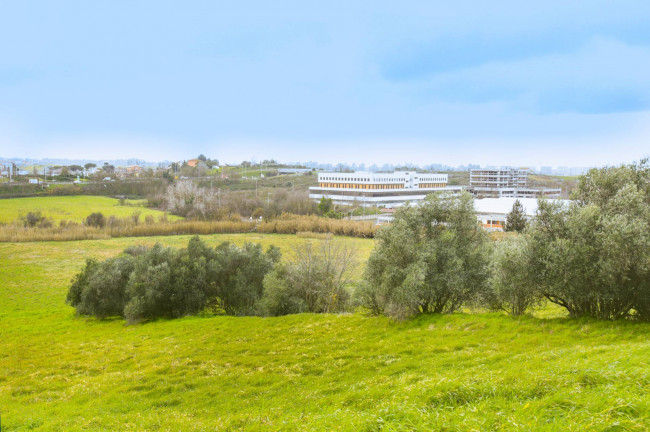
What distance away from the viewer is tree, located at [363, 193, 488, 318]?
25.0 metres

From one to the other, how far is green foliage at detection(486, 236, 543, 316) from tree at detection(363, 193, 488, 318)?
224cm

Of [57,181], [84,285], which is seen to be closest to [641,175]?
[84,285]

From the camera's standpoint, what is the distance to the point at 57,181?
303 feet

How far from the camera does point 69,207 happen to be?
8494 cm

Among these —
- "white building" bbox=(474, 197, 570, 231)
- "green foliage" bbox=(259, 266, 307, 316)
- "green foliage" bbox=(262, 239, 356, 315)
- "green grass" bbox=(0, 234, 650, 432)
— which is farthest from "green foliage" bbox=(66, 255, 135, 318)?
"white building" bbox=(474, 197, 570, 231)

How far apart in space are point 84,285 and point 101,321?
4654mm

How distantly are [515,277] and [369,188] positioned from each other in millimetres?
125551

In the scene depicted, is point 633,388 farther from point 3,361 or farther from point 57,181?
point 57,181

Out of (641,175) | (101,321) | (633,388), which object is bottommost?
(101,321)

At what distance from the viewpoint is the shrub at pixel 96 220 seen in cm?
8094

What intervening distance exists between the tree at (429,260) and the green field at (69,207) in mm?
76199

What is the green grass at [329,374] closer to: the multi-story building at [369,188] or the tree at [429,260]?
the tree at [429,260]

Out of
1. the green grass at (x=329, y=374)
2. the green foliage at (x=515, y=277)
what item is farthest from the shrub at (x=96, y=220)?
the green foliage at (x=515, y=277)

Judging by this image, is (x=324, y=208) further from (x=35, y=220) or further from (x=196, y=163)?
(x=196, y=163)
